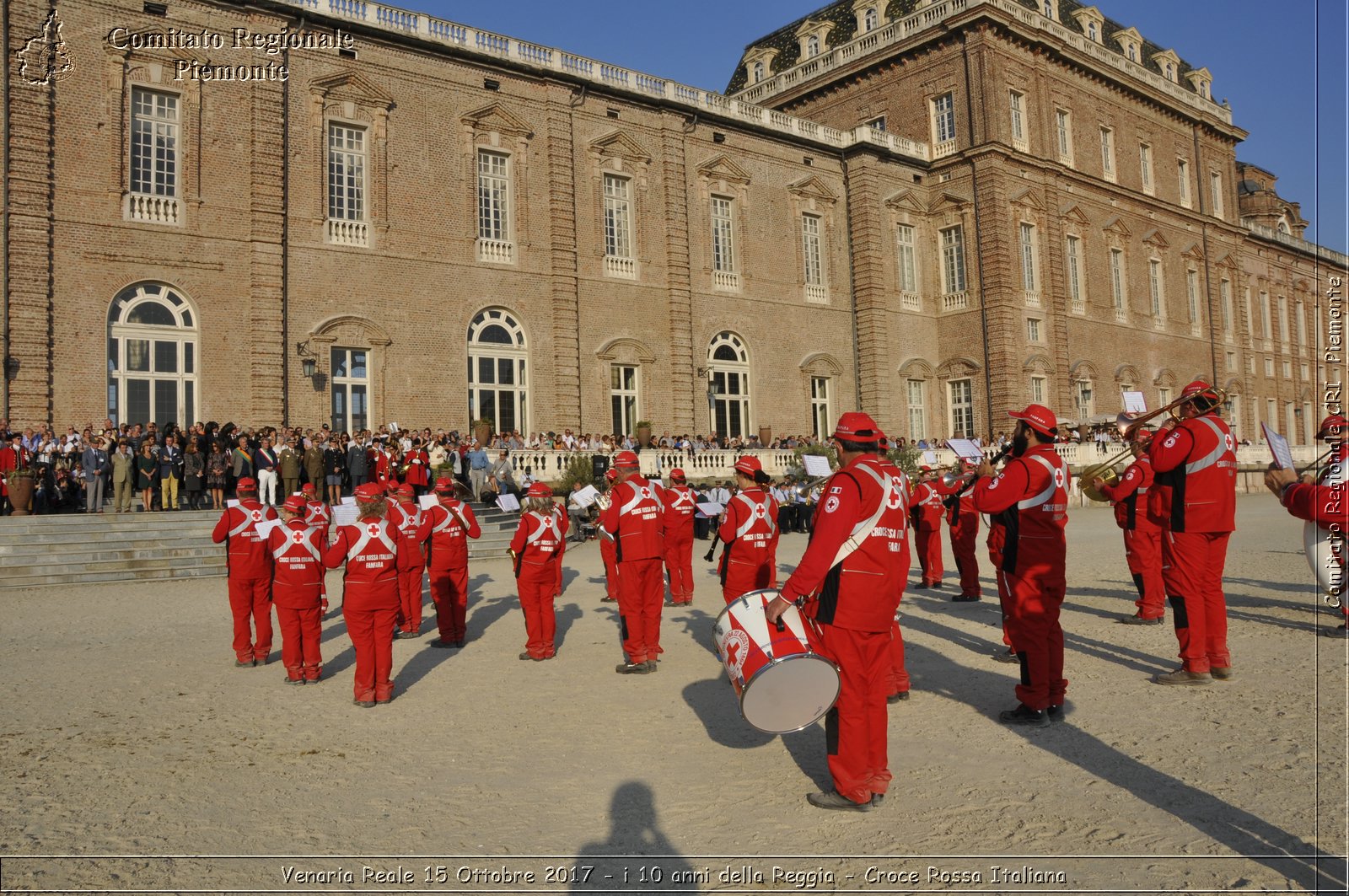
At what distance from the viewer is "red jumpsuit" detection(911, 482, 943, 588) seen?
42.0ft

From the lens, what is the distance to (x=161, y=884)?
14.6 ft

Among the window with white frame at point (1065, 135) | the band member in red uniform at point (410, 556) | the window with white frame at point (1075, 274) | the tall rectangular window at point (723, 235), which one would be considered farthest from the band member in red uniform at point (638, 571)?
the window with white frame at point (1065, 135)

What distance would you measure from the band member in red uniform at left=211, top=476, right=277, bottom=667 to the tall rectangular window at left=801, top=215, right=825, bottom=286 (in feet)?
92.0

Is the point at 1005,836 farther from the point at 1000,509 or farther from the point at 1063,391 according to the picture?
the point at 1063,391

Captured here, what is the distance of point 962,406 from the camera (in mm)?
37719

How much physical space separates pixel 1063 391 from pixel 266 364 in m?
30.9

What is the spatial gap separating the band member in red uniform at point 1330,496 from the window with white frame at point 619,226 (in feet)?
83.7

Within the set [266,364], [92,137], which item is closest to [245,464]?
[266,364]

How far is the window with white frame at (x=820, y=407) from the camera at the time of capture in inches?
1380

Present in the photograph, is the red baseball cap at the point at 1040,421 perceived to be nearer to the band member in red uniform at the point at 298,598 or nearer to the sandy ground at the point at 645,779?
the sandy ground at the point at 645,779

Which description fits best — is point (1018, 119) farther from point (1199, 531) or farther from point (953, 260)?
point (1199, 531)

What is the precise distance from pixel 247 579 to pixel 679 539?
18.6 ft

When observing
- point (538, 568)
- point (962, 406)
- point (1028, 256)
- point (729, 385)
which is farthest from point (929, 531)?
point (1028, 256)

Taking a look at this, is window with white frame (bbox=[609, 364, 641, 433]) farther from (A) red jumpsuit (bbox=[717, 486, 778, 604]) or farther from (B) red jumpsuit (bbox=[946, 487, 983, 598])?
(A) red jumpsuit (bbox=[717, 486, 778, 604])
